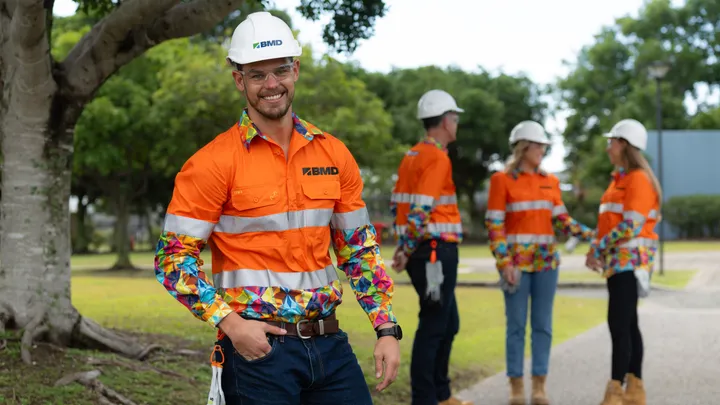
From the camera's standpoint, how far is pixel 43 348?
7410 mm

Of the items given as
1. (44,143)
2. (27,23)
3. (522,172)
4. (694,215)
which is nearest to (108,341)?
(44,143)

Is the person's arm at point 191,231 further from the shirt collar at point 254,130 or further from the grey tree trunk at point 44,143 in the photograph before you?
the grey tree trunk at point 44,143

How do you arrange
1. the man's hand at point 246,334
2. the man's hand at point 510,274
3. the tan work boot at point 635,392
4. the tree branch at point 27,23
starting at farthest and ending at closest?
1. the man's hand at point 510,274
2. the tan work boot at point 635,392
3. the tree branch at point 27,23
4. the man's hand at point 246,334

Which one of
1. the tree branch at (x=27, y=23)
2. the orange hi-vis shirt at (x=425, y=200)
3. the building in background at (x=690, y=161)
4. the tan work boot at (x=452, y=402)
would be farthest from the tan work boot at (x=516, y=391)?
the building in background at (x=690, y=161)

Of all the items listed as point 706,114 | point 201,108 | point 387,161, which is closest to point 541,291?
point 201,108

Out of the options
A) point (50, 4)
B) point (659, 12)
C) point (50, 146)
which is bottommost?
point (50, 146)

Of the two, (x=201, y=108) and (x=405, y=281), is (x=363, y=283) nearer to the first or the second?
(x=405, y=281)

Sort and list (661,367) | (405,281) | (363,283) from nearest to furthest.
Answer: (363,283) < (661,367) < (405,281)

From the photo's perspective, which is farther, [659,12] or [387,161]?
[659,12]

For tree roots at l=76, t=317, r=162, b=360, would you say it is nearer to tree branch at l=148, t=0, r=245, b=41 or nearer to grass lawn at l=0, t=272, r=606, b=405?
grass lawn at l=0, t=272, r=606, b=405

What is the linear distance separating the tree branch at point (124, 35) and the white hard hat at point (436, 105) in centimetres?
155

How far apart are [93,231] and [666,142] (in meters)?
28.9

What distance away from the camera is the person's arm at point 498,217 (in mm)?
7734

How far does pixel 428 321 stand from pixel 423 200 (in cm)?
82
